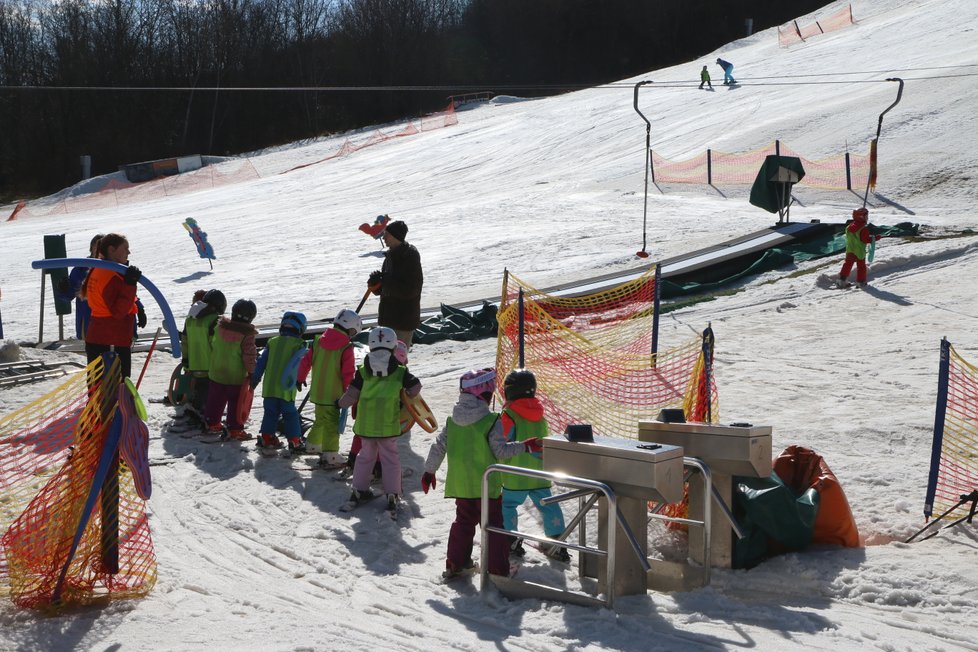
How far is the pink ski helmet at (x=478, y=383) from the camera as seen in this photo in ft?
18.3

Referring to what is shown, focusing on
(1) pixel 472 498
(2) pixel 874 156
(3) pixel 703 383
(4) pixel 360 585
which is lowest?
(4) pixel 360 585

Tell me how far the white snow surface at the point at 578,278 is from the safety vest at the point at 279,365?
540 mm

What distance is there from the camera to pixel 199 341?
28.2 feet

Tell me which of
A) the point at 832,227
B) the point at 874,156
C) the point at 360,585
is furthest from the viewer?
the point at 874,156

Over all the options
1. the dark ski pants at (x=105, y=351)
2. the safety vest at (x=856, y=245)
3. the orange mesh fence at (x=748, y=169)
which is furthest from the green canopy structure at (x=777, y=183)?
the dark ski pants at (x=105, y=351)

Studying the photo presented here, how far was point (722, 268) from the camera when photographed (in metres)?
14.5

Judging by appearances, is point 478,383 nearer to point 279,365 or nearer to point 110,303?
point 279,365

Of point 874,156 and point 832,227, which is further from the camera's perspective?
point 874,156

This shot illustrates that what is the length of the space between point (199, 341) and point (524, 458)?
3.91 metres

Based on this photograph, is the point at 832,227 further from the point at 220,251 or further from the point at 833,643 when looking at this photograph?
the point at 833,643

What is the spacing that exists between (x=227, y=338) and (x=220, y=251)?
1197 cm

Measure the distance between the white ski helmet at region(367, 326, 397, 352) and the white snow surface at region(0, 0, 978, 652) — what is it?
1.11m

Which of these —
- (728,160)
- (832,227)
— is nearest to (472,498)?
(832,227)

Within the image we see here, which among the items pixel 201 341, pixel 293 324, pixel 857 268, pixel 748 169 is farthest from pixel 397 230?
pixel 748 169
